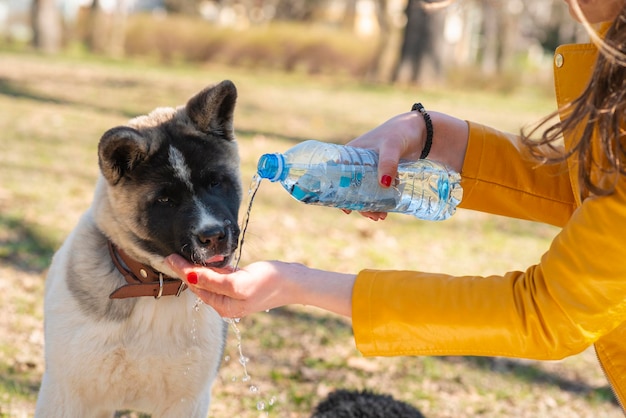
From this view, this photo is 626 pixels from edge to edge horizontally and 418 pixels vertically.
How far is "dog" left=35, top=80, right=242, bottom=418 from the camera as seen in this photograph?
3.23 m

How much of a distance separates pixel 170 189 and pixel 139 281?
1.32ft

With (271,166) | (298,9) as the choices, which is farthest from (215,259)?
(298,9)

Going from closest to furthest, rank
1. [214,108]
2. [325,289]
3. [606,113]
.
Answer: [606,113], [325,289], [214,108]

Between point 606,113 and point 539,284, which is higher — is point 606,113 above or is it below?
above

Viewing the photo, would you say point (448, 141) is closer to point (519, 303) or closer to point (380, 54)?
point (519, 303)

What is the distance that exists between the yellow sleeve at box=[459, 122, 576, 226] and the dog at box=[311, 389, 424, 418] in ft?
3.99

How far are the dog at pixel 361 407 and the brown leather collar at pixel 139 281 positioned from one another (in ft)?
3.32

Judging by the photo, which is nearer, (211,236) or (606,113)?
(606,113)

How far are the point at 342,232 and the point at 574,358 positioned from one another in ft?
8.93

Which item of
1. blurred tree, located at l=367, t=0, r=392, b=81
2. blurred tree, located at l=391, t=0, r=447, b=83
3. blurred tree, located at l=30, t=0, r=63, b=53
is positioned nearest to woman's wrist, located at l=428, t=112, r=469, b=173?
blurred tree, located at l=391, t=0, r=447, b=83

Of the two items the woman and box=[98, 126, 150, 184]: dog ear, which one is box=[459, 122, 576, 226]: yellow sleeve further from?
box=[98, 126, 150, 184]: dog ear

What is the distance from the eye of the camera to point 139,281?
3338mm

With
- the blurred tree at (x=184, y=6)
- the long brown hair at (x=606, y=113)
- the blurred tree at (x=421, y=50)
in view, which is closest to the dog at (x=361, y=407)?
the long brown hair at (x=606, y=113)

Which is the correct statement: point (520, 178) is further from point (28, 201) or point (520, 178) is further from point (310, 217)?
point (28, 201)
